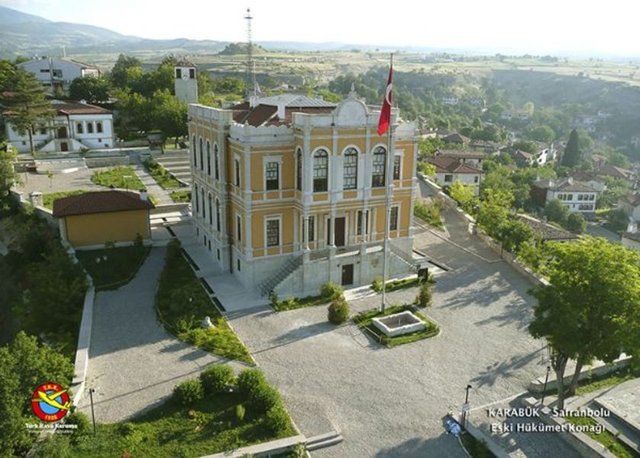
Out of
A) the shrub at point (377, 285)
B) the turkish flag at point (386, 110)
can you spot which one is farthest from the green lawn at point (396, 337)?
the turkish flag at point (386, 110)

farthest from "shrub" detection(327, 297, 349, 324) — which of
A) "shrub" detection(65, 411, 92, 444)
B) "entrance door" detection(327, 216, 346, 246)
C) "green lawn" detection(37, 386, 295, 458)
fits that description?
"shrub" detection(65, 411, 92, 444)

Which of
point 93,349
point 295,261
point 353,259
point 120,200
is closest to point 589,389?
point 353,259

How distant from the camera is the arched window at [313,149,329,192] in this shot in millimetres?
28281

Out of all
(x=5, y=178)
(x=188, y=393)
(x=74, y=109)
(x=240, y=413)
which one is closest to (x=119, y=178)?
(x=5, y=178)

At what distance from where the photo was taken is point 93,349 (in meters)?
23.4

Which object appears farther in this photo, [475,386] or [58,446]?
[475,386]

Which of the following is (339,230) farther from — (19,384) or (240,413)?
(19,384)

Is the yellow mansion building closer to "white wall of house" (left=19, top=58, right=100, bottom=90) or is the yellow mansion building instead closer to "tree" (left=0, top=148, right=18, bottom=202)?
"tree" (left=0, top=148, right=18, bottom=202)

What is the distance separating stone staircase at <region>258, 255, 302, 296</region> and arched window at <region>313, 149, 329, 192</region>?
13.4ft

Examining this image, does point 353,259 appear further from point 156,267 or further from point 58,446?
point 58,446

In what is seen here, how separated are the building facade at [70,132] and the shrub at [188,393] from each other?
4995 centimetres

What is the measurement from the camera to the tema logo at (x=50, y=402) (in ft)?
55.1

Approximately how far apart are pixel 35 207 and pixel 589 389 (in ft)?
123

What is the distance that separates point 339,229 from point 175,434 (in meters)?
15.8
